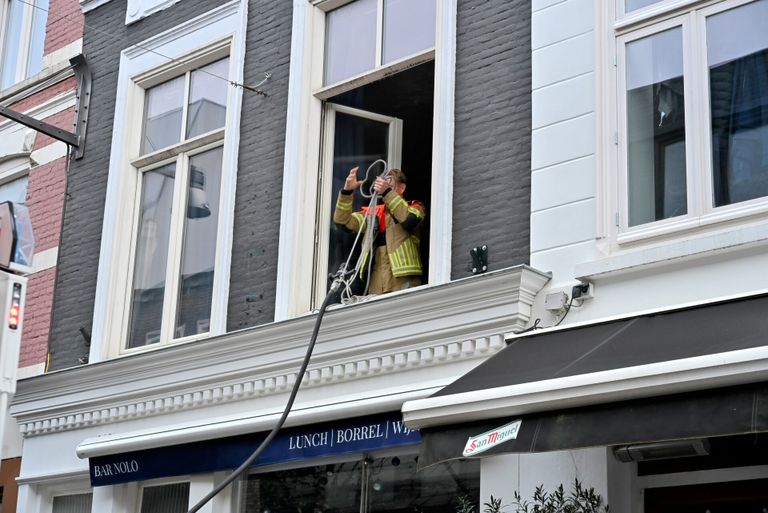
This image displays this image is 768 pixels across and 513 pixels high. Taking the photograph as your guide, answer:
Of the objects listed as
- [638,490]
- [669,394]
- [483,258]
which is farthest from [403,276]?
[669,394]

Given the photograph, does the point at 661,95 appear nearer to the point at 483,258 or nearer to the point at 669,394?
the point at 483,258

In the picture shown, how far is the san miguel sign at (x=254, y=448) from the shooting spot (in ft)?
29.4

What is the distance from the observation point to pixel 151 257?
1197 centimetres

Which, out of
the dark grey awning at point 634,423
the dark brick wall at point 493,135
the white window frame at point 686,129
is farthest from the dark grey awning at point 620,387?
the dark brick wall at point 493,135

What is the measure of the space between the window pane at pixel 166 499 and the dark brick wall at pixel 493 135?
10.9 feet

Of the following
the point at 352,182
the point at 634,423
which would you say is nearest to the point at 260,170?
the point at 352,182

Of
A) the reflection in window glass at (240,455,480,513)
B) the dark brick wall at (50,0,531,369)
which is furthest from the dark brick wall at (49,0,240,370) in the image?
the reflection in window glass at (240,455,480,513)

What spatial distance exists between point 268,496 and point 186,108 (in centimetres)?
389

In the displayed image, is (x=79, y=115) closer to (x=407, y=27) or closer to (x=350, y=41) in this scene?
(x=350, y=41)

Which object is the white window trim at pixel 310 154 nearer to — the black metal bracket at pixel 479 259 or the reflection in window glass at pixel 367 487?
the black metal bracket at pixel 479 259

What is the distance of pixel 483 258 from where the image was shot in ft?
29.2

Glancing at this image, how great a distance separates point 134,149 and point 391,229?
337cm

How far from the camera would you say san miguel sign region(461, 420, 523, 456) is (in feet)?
23.1

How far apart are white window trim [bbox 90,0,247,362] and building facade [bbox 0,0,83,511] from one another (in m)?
0.82
